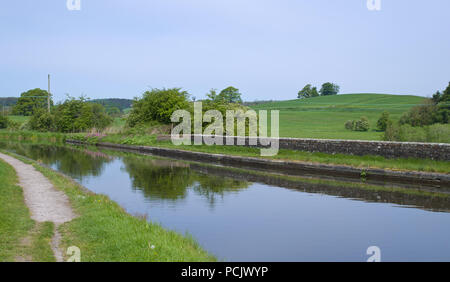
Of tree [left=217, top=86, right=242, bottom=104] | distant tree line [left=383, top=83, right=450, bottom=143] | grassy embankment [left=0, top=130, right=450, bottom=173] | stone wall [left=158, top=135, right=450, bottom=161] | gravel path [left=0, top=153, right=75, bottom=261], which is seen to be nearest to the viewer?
gravel path [left=0, top=153, right=75, bottom=261]

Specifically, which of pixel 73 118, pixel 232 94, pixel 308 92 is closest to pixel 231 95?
pixel 232 94

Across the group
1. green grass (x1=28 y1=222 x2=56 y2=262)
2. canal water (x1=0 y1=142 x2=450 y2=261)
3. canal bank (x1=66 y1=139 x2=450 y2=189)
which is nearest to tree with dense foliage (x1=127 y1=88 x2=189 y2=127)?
canal bank (x1=66 y1=139 x2=450 y2=189)

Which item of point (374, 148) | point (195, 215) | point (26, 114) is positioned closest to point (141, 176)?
point (195, 215)

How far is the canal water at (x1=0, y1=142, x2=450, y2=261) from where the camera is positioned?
294 inches

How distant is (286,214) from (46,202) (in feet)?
19.7

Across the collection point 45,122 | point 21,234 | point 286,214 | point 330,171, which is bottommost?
point 286,214

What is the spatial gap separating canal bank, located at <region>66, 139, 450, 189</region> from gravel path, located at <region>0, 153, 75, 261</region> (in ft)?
34.6

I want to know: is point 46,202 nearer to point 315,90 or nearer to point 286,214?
point 286,214

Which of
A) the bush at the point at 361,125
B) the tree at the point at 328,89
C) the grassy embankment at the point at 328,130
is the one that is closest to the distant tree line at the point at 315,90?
the tree at the point at 328,89

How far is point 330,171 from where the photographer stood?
17.6 meters

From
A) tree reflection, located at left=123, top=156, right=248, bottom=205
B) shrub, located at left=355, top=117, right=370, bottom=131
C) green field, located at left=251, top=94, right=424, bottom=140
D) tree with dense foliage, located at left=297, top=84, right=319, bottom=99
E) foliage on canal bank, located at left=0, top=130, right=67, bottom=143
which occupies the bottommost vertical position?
tree reflection, located at left=123, top=156, right=248, bottom=205

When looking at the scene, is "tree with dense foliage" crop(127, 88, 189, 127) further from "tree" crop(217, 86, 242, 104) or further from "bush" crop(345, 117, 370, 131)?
"bush" crop(345, 117, 370, 131)

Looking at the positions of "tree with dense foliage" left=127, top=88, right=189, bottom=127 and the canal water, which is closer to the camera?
the canal water
